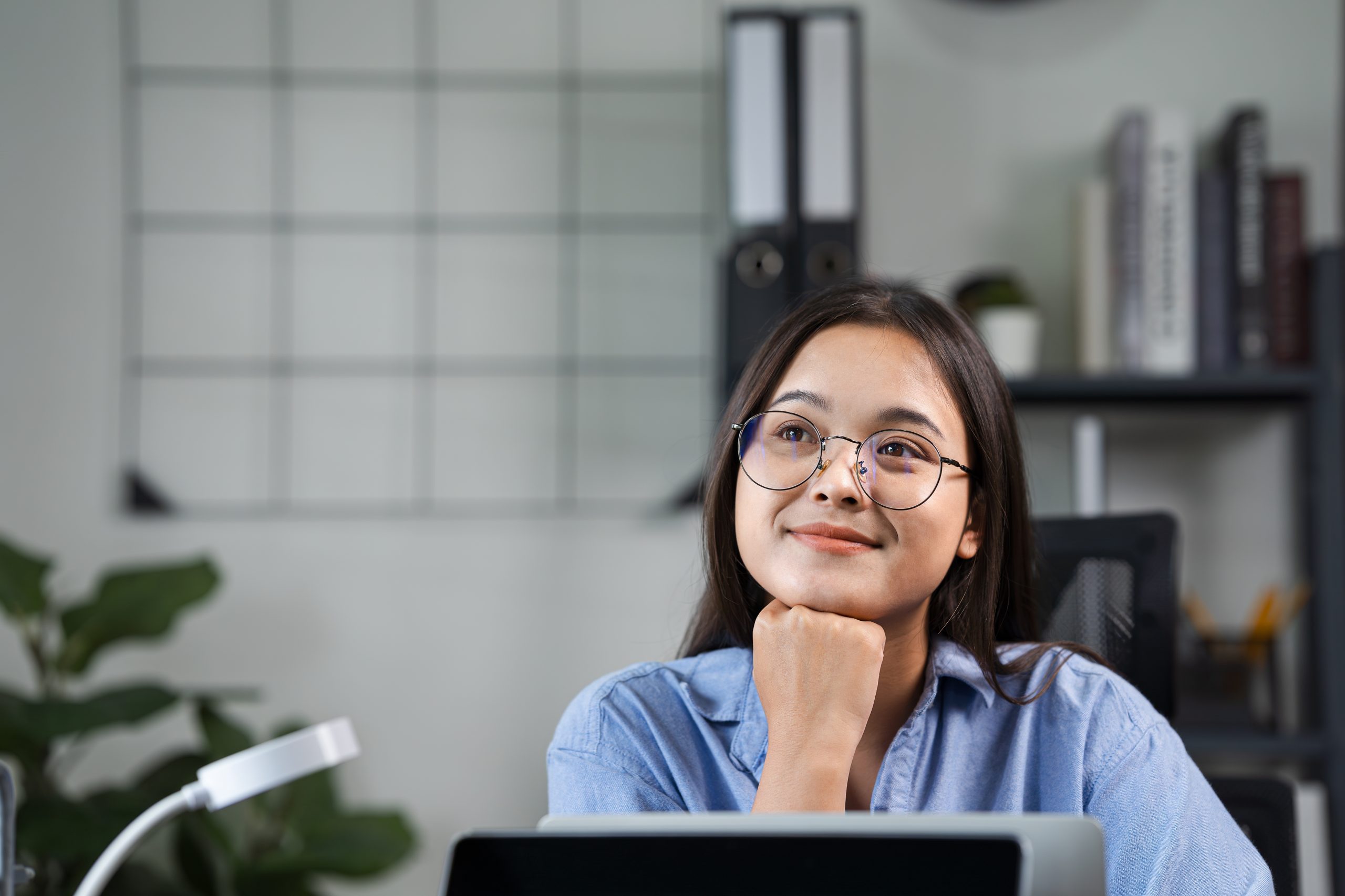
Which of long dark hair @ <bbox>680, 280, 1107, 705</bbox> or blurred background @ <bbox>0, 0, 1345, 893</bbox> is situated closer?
long dark hair @ <bbox>680, 280, 1107, 705</bbox>

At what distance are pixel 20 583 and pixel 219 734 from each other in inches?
13.7

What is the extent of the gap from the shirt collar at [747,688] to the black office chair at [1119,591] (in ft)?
0.81

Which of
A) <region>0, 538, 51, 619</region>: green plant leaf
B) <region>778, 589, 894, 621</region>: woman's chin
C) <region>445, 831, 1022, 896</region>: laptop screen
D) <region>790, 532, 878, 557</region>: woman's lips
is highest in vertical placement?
<region>790, 532, 878, 557</region>: woman's lips

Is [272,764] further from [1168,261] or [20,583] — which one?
[1168,261]

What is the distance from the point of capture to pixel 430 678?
1849 millimetres

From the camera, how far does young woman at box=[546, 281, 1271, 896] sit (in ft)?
2.67

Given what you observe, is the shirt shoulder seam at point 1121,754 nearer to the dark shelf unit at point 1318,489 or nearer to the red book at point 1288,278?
the dark shelf unit at point 1318,489

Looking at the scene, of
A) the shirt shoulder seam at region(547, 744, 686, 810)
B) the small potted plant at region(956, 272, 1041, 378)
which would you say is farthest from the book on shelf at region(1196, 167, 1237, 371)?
the shirt shoulder seam at region(547, 744, 686, 810)

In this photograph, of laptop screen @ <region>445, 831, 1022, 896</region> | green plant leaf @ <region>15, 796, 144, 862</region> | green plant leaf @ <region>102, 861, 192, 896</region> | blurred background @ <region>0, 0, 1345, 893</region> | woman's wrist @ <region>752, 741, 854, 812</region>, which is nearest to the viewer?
laptop screen @ <region>445, 831, 1022, 896</region>

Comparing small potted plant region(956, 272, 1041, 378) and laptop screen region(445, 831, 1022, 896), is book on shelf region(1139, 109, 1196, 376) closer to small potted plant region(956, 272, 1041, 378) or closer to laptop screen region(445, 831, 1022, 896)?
small potted plant region(956, 272, 1041, 378)

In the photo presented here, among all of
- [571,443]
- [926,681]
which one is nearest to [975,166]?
[571,443]

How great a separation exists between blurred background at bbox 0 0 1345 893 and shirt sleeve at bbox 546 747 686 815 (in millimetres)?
977

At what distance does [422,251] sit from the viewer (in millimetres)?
1881

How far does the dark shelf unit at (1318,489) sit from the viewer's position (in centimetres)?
159
